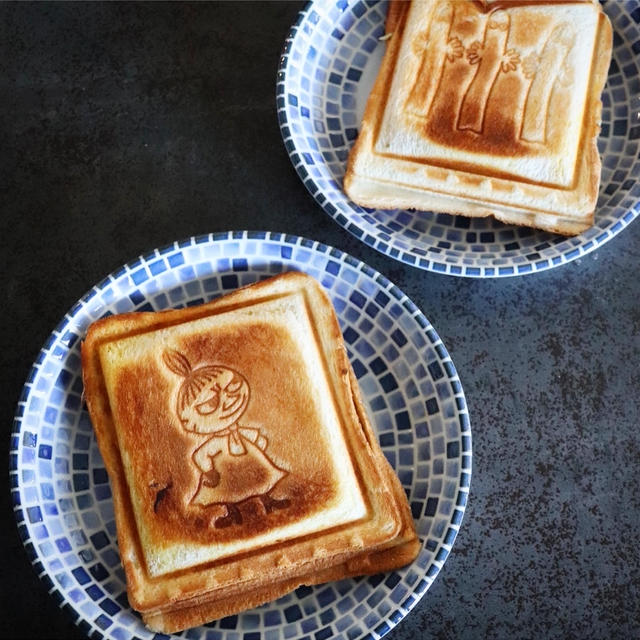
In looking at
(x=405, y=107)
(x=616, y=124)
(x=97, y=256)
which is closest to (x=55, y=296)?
(x=97, y=256)

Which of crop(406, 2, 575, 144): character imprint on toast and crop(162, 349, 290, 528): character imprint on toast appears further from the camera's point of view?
crop(406, 2, 575, 144): character imprint on toast

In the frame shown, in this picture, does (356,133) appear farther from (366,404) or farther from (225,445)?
(225,445)

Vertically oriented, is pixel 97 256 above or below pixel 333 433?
above

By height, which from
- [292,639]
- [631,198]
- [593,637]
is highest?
[631,198]

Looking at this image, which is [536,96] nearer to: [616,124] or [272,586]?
[616,124]

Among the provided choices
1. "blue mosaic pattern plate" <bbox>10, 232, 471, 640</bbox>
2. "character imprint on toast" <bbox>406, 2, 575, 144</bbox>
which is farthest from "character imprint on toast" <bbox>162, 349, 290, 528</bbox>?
"character imprint on toast" <bbox>406, 2, 575, 144</bbox>

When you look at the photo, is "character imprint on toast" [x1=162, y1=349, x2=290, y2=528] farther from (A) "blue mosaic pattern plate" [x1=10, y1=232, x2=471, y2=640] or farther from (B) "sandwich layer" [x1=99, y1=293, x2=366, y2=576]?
(A) "blue mosaic pattern plate" [x1=10, y1=232, x2=471, y2=640]

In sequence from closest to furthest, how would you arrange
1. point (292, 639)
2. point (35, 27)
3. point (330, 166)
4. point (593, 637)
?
point (292, 639), point (593, 637), point (330, 166), point (35, 27)

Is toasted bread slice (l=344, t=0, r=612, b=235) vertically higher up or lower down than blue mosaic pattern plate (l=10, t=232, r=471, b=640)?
higher up
